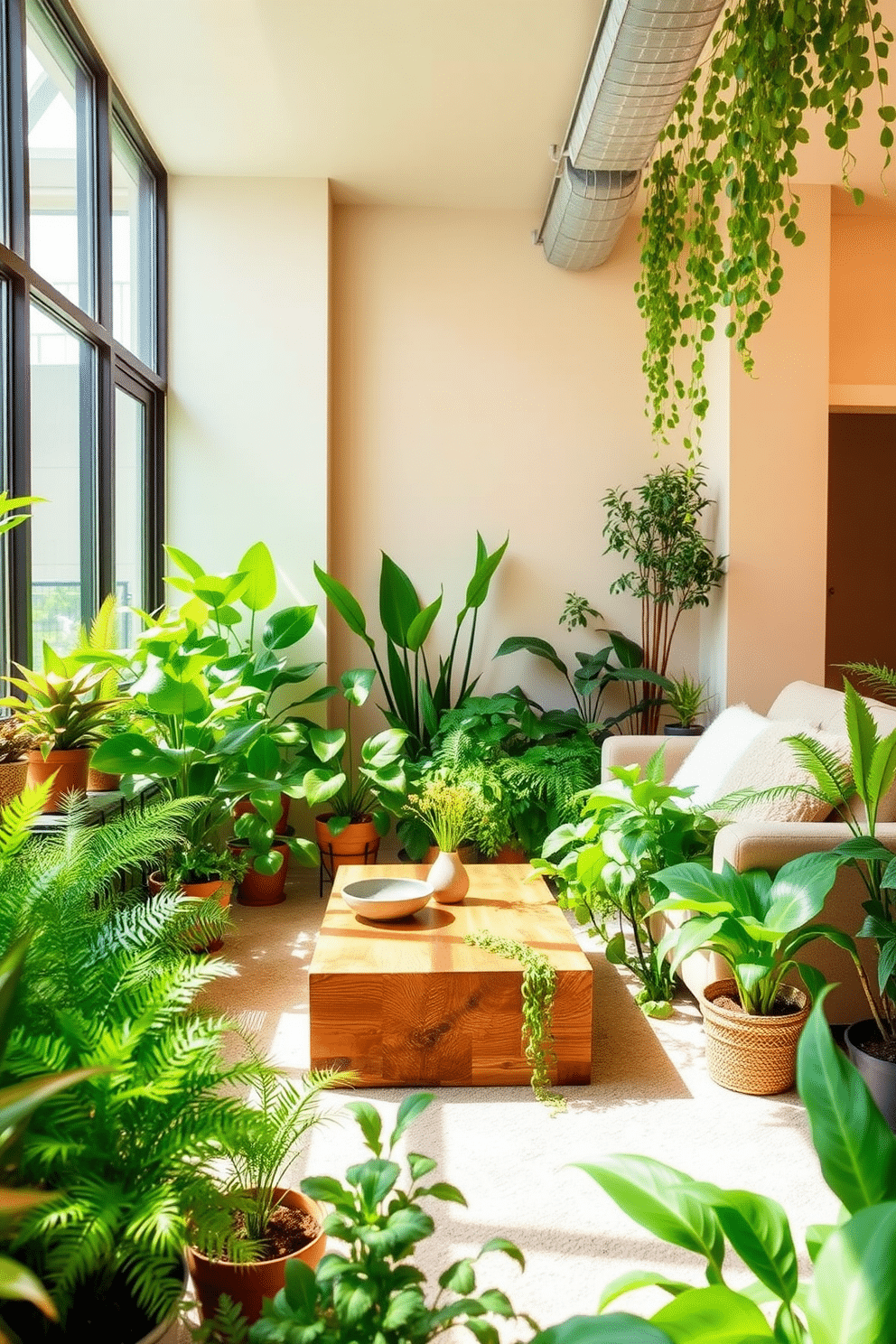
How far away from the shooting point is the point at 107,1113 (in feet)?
3.88

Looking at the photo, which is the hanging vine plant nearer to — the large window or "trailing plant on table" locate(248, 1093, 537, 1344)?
"trailing plant on table" locate(248, 1093, 537, 1344)

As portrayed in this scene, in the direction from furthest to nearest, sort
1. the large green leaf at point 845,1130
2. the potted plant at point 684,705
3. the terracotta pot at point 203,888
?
the potted plant at point 684,705
the terracotta pot at point 203,888
the large green leaf at point 845,1130

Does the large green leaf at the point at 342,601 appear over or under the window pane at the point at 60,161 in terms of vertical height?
under

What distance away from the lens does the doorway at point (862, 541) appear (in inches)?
286

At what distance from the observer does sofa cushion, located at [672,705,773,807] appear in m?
3.29

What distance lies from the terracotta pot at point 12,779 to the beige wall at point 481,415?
2.42 m

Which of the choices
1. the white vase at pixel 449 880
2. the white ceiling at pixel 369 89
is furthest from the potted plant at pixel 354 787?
the white ceiling at pixel 369 89

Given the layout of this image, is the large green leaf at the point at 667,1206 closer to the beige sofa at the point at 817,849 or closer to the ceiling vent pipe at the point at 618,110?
the beige sofa at the point at 817,849

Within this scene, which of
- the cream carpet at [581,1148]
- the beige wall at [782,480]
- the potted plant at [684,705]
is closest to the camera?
the cream carpet at [581,1148]

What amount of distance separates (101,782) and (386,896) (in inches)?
44.6

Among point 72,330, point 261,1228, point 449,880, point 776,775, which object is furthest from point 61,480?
point 261,1228

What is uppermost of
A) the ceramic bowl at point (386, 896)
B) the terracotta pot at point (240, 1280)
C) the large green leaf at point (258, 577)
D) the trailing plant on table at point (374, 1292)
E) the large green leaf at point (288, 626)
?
the large green leaf at point (258, 577)

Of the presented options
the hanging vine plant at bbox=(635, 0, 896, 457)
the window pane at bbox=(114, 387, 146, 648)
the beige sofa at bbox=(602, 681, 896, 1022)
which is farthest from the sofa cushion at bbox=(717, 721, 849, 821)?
the window pane at bbox=(114, 387, 146, 648)

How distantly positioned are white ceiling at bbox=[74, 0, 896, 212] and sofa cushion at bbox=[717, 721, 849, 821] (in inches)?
91.4
